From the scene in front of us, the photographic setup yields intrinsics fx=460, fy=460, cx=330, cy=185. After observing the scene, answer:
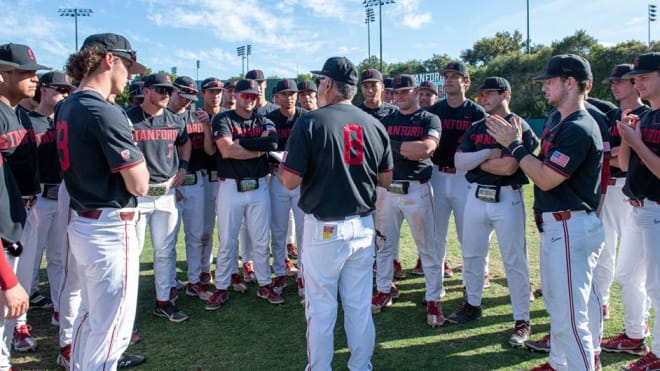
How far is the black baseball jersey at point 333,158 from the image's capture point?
336 centimetres

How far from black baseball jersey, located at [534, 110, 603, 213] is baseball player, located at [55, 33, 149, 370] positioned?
2.88m

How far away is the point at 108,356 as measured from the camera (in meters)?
3.08

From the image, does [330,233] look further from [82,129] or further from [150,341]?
[150,341]

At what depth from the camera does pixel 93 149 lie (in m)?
2.97

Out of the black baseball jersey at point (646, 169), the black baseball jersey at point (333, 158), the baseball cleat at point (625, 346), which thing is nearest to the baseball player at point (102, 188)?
the black baseball jersey at point (333, 158)

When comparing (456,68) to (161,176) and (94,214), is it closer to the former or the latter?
(161,176)

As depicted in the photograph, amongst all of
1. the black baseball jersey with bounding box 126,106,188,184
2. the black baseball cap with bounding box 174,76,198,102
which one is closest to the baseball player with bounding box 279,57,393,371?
the black baseball jersey with bounding box 126,106,188,184

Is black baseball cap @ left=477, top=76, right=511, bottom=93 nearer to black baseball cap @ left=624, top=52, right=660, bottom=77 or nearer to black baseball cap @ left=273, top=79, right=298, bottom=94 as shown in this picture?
black baseball cap @ left=624, top=52, right=660, bottom=77

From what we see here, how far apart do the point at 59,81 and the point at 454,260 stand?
5.85 meters

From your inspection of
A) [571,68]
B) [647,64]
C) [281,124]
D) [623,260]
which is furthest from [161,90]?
[623,260]

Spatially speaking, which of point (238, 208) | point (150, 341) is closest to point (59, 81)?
point (238, 208)

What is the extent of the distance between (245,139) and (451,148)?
2549 mm

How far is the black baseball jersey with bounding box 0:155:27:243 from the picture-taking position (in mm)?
2830

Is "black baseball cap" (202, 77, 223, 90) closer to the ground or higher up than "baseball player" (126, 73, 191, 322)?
higher up
